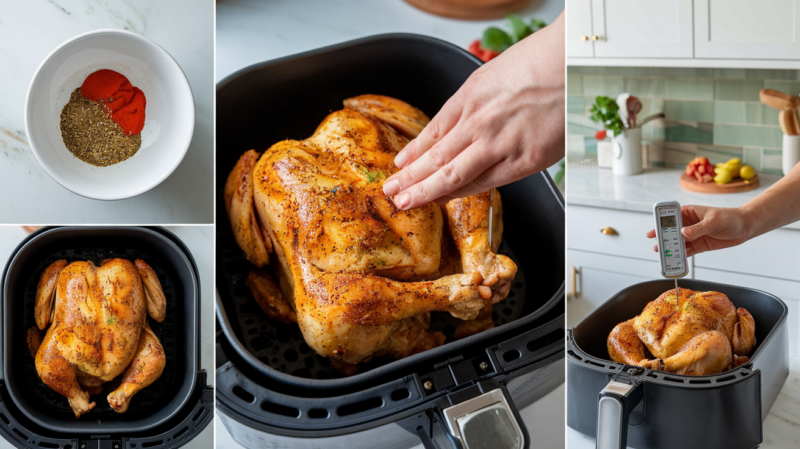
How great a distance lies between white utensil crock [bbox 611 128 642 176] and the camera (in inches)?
30.9

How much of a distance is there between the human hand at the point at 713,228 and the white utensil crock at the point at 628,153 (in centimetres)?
9

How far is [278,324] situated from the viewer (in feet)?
3.73

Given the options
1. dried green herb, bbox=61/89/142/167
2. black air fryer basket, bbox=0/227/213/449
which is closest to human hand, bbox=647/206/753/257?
black air fryer basket, bbox=0/227/213/449

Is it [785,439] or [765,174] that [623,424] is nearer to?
[785,439]

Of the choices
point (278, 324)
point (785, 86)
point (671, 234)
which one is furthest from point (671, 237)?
point (278, 324)

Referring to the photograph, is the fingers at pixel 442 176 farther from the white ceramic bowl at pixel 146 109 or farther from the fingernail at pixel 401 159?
the white ceramic bowl at pixel 146 109

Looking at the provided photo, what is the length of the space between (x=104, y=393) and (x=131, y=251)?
0.26m

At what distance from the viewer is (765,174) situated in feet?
2.33

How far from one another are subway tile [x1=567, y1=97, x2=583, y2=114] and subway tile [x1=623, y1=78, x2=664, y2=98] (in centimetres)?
7

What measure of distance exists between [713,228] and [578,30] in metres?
0.34

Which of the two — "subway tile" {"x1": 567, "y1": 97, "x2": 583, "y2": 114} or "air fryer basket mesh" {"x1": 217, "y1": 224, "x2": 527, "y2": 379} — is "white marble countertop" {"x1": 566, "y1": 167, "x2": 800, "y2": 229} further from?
"air fryer basket mesh" {"x1": 217, "y1": 224, "x2": 527, "y2": 379}

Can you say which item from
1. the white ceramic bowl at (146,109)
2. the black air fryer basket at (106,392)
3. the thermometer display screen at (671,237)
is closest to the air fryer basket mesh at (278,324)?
the black air fryer basket at (106,392)

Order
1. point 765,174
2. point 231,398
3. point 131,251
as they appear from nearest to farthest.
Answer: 1. point 765,174
2. point 231,398
3. point 131,251

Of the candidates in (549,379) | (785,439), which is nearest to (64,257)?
(549,379)
